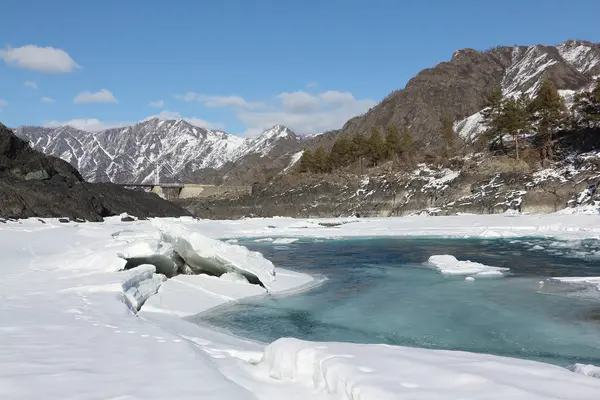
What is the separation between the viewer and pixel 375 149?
9281 centimetres

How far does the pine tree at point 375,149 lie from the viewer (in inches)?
3632

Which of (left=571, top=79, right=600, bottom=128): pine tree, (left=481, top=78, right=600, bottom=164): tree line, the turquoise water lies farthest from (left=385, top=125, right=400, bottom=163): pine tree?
the turquoise water

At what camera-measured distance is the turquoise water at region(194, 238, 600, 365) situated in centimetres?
917

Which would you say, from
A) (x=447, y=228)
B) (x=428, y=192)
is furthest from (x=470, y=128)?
(x=447, y=228)

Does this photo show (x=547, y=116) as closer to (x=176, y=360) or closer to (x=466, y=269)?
(x=466, y=269)

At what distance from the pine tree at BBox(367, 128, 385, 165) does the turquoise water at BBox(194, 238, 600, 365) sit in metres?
72.9

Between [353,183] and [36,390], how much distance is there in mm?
71526

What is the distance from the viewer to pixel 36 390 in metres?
4.47

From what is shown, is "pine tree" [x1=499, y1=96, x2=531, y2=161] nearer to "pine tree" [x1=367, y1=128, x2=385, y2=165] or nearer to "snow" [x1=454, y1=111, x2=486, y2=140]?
"pine tree" [x1=367, y1=128, x2=385, y2=165]

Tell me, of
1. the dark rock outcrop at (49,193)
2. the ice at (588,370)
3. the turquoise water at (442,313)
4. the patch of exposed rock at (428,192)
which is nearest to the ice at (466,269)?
the turquoise water at (442,313)

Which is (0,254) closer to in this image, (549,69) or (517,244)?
(517,244)

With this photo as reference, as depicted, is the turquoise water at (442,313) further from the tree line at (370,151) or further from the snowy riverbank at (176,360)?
the tree line at (370,151)

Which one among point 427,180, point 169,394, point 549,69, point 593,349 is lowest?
point 593,349

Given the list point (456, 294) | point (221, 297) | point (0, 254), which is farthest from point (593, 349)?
point (0, 254)
